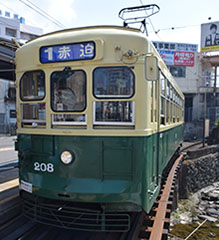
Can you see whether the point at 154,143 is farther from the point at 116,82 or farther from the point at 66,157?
the point at 66,157

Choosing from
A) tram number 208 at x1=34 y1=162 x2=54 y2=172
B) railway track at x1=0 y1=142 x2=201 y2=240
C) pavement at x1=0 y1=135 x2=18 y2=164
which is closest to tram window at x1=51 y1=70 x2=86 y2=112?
tram number 208 at x1=34 y1=162 x2=54 y2=172

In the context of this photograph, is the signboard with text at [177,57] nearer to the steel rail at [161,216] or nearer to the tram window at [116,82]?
the steel rail at [161,216]

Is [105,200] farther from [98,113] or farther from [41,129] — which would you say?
[41,129]

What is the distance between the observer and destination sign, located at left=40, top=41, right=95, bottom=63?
3305mm

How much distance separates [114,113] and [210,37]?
3160cm

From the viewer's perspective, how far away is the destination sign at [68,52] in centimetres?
330

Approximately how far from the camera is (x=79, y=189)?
327 centimetres

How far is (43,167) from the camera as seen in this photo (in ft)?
11.6

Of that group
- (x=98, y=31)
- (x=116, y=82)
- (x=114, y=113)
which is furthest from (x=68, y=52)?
(x=114, y=113)

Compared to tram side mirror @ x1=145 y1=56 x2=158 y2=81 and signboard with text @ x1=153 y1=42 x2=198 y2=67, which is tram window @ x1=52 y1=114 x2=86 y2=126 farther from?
signboard with text @ x1=153 y1=42 x2=198 y2=67

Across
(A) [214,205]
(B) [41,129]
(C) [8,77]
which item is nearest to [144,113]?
(B) [41,129]

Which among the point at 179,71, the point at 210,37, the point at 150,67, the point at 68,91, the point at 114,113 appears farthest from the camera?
the point at 179,71

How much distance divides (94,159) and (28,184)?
1222 millimetres

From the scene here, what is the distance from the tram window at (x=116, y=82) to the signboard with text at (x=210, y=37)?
30449 millimetres
